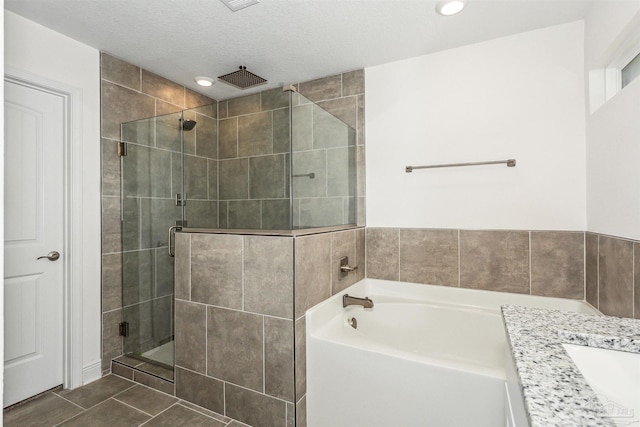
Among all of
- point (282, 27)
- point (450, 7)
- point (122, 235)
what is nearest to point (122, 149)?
point (122, 235)

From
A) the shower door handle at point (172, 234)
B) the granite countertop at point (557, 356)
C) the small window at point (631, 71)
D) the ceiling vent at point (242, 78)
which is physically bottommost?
the granite countertop at point (557, 356)

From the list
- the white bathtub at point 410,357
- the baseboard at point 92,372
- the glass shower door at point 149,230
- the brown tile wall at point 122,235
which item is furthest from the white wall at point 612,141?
the baseboard at point 92,372

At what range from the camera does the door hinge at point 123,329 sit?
2.45 m

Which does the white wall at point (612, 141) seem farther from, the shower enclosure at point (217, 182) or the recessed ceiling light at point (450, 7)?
the shower enclosure at point (217, 182)

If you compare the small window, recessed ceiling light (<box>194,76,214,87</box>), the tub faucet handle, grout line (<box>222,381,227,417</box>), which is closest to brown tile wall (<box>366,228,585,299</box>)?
the tub faucet handle

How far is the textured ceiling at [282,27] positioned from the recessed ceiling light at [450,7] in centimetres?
5

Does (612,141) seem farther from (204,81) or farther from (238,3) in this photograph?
(204,81)

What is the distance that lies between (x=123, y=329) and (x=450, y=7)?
10.2 ft

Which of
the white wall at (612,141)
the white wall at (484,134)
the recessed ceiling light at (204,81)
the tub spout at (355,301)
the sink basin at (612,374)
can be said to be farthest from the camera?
the recessed ceiling light at (204,81)

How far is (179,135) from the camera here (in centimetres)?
221

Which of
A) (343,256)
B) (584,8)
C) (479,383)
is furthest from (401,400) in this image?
(584,8)

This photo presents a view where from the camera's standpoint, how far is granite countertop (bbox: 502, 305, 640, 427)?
0.56 metres

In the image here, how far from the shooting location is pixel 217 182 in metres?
Answer: 1.97

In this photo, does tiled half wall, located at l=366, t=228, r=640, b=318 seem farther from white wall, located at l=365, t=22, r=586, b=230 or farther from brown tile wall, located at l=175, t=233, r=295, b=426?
brown tile wall, located at l=175, t=233, r=295, b=426
